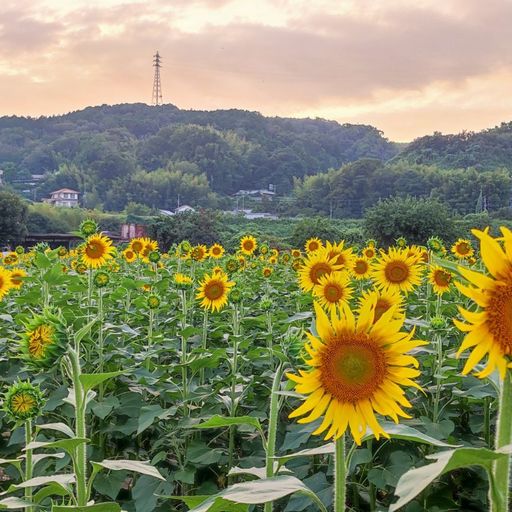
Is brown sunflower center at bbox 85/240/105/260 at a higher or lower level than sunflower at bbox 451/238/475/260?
higher

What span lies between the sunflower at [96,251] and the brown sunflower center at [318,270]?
1395 millimetres

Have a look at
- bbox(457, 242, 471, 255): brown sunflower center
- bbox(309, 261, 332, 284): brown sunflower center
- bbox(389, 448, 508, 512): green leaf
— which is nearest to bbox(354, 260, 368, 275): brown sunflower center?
bbox(309, 261, 332, 284): brown sunflower center

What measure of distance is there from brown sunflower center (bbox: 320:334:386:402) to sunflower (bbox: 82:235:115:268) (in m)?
3.16

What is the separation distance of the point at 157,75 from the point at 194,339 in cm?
12219

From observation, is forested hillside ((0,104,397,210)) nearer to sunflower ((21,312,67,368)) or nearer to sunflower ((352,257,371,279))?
sunflower ((352,257,371,279))

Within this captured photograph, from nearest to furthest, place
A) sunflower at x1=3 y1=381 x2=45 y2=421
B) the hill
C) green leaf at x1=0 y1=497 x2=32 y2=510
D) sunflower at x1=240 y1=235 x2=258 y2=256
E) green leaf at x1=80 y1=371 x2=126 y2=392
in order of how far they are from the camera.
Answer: green leaf at x1=0 y1=497 x2=32 y2=510 < green leaf at x1=80 y1=371 x2=126 y2=392 < sunflower at x1=3 y1=381 x2=45 y2=421 < sunflower at x1=240 y1=235 x2=258 y2=256 < the hill

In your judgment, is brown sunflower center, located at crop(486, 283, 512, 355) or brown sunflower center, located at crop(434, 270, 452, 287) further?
brown sunflower center, located at crop(434, 270, 452, 287)

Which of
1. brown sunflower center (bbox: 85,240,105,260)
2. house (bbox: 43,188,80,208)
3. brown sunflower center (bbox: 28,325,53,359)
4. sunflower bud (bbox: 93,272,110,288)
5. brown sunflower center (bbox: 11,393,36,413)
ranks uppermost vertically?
house (bbox: 43,188,80,208)

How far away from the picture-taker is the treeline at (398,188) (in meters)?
57.8

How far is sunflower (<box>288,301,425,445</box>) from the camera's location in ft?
4.49

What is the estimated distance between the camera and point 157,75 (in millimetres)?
120500

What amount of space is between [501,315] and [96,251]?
3.72m

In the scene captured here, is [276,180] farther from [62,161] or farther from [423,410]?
[423,410]

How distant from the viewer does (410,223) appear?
2705 centimetres
